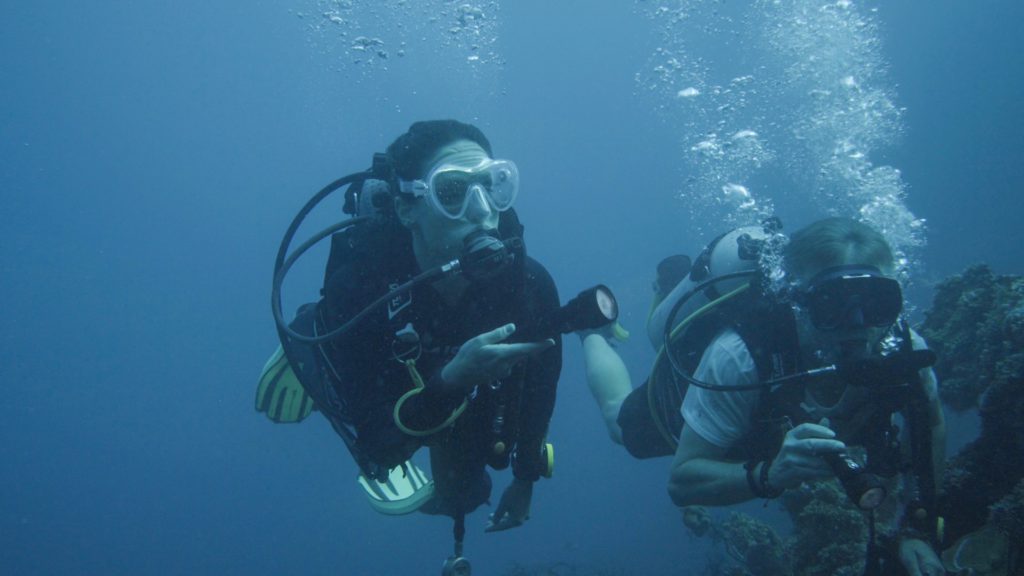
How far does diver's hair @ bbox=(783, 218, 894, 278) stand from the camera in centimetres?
323

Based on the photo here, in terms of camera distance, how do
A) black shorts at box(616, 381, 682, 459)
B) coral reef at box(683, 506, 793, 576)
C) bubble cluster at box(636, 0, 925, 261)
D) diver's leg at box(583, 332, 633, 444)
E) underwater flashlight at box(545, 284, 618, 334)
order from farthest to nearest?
bubble cluster at box(636, 0, 925, 261) → coral reef at box(683, 506, 793, 576) → diver's leg at box(583, 332, 633, 444) → black shorts at box(616, 381, 682, 459) → underwater flashlight at box(545, 284, 618, 334)

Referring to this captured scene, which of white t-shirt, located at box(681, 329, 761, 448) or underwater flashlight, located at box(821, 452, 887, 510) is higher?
white t-shirt, located at box(681, 329, 761, 448)

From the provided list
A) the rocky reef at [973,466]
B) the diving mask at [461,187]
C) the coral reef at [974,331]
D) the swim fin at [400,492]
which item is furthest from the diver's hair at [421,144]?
the coral reef at [974,331]

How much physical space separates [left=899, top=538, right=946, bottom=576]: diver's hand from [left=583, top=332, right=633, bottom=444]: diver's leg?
2.50 meters

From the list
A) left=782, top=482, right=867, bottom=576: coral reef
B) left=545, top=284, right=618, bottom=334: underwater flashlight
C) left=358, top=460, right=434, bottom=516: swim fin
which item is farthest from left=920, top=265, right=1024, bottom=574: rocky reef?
left=358, top=460, right=434, bottom=516: swim fin

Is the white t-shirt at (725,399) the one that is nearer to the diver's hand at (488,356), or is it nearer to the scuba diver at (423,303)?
the scuba diver at (423,303)

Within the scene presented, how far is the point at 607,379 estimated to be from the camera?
6.12m

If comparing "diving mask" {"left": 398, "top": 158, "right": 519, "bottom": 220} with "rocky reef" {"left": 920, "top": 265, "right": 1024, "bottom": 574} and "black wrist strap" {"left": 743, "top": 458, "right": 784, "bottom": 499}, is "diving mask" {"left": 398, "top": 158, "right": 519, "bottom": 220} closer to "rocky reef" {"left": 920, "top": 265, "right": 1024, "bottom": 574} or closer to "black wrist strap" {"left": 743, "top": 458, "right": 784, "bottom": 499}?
"black wrist strap" {"left": 743, "top": 458, "right": 784, "bottom": 499}

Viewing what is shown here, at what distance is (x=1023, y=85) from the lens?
202ft

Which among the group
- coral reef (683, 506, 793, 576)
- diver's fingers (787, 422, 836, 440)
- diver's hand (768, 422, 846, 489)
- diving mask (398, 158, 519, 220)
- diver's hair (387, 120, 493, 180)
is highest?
diver's hair (387, 120, 493, 180)

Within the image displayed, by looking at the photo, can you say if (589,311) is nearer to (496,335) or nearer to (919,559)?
(496,335)

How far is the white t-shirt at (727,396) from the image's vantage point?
131 inches

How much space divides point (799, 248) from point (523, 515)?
112 inches

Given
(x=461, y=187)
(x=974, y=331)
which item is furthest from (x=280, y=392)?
(x=974, y=331)
